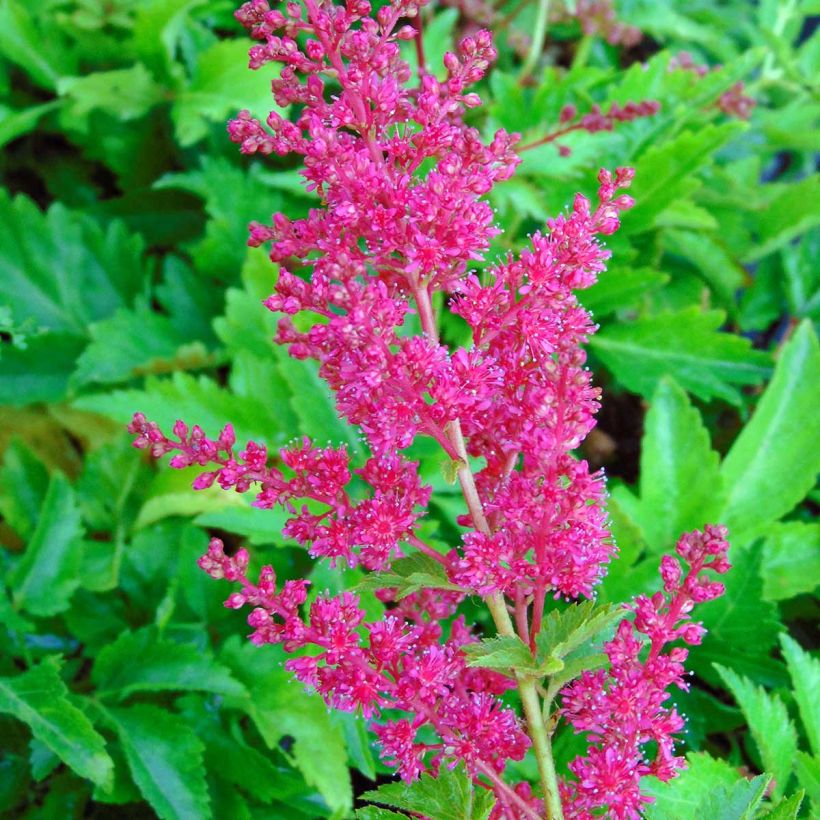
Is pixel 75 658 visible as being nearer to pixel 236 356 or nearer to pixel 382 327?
pixel 236 356

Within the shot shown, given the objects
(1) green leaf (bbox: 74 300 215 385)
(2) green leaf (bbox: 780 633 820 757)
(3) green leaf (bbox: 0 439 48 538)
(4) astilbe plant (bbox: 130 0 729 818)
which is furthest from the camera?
(1) green leaf (bbox: 74 300 215 385)

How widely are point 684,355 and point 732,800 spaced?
2.98ft

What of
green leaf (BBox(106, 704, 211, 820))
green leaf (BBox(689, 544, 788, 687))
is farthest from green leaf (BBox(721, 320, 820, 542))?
green leaf (BBox(106, 704, 211, 820))

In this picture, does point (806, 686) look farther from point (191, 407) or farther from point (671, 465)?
point (191, 407)

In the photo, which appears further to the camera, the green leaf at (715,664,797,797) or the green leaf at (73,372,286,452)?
the green leaf at (73,372,286,452)

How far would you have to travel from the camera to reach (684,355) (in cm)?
164

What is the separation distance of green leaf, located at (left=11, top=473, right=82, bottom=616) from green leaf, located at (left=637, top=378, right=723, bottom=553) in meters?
0.85

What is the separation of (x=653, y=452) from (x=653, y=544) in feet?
0.47

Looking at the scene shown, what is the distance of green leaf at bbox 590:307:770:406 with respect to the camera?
5.27 ft

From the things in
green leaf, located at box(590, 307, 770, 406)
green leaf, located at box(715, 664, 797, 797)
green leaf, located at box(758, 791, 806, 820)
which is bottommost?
green leaf, located at box(715, 664, 797, 797)

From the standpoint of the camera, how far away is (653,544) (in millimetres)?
1455

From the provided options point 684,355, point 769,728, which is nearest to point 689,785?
point 769,728

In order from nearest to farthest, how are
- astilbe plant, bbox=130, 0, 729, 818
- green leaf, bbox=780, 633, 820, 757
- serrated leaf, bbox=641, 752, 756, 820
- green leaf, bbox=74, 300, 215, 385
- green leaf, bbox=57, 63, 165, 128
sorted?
1. astilbe plant, bbox=130, 0, 729, 818
2. serrated leaf, bbox=641, 752, 756, 820
3. green leaf, bbox=780, 633, 820, 757
4. green leaf, bbox=74, 300, 215, 385
5. green leaf, bbox=57, 63, 165, 128

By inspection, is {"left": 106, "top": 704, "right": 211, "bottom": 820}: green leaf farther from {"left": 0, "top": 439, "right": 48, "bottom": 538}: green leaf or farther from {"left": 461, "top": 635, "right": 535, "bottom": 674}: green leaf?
{"left": 461, "top": 635, "right": 535, "bottom": 674}: green leaf
